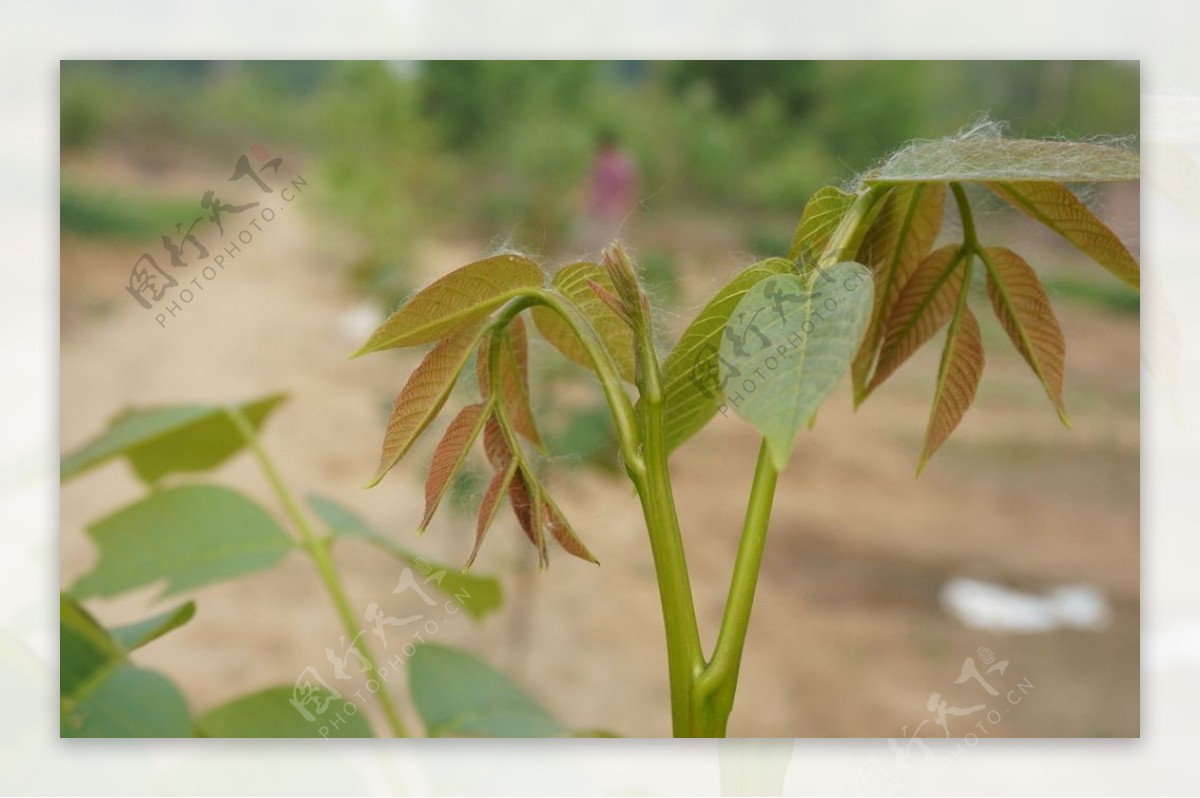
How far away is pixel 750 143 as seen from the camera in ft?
5.37

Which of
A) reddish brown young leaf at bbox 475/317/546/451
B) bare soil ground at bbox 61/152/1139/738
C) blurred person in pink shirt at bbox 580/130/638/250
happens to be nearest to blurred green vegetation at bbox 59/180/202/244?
bare soil ground at bbox 61/152/1139/738

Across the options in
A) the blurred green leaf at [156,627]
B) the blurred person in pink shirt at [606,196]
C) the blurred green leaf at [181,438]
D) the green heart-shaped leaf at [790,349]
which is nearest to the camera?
the green heart-shaped leaf at [790,349]

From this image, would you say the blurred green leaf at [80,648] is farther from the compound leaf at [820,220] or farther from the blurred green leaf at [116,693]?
→ the compound leaf at [820,220]

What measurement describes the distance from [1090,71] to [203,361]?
1581 millimetres

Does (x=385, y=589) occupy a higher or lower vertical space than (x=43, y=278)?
lower

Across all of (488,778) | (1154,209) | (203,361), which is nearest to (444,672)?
(488,778)

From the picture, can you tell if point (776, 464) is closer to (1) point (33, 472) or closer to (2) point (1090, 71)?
(1) point (33, 472)

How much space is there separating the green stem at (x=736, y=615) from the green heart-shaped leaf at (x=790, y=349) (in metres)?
0.02

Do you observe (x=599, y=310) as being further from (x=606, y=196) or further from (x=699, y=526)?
(x=699, y=526)

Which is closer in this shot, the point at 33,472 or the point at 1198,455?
the point at 33,472

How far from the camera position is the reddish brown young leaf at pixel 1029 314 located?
0.21 meters

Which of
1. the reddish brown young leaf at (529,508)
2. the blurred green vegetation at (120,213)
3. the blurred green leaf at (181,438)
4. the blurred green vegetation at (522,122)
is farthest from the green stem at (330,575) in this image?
the blurred green vegetation at (120,213)

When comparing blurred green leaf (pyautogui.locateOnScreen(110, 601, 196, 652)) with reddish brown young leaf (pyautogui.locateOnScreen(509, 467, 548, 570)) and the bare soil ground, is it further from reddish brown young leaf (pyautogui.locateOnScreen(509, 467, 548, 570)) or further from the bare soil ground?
the bare soil ground

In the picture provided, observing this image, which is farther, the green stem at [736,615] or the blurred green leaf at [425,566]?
the blurred green leaf at [425,566]
